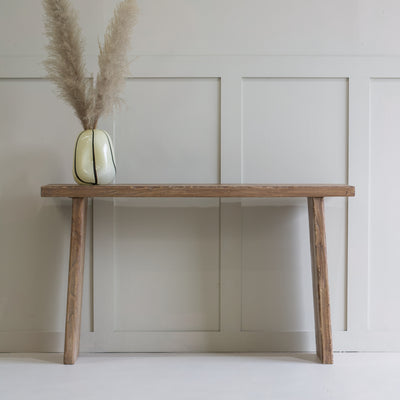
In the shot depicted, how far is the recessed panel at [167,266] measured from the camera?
1.80 m

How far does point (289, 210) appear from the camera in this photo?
180 cm

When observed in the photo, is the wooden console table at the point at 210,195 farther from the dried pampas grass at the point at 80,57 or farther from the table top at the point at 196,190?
the dried pampas grass at the point at 80,57

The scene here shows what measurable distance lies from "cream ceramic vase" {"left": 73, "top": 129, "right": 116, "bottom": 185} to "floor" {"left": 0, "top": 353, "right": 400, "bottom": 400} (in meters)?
0.65

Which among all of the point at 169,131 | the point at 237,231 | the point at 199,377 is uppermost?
the point at 169,131

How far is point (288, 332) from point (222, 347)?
0.26m

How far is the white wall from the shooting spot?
69.4 inches

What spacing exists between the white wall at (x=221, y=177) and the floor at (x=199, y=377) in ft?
0.30

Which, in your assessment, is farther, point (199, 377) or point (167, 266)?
point (167, 266)

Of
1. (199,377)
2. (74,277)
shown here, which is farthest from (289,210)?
(74,277)

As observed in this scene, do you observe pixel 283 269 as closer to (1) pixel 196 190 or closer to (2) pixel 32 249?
(1) pixel 196 190

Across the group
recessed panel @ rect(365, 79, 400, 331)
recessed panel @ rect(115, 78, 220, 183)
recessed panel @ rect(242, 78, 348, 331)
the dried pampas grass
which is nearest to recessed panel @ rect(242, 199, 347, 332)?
recessed panel @ rect(242, 78, 348, 331)

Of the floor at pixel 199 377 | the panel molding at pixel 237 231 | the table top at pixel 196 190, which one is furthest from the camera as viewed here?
the panel molding at pixel 237 231

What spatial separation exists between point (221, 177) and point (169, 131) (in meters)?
0.27

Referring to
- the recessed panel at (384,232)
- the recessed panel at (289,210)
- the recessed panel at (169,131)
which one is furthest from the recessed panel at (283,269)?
the recessed panel at (169,131)
